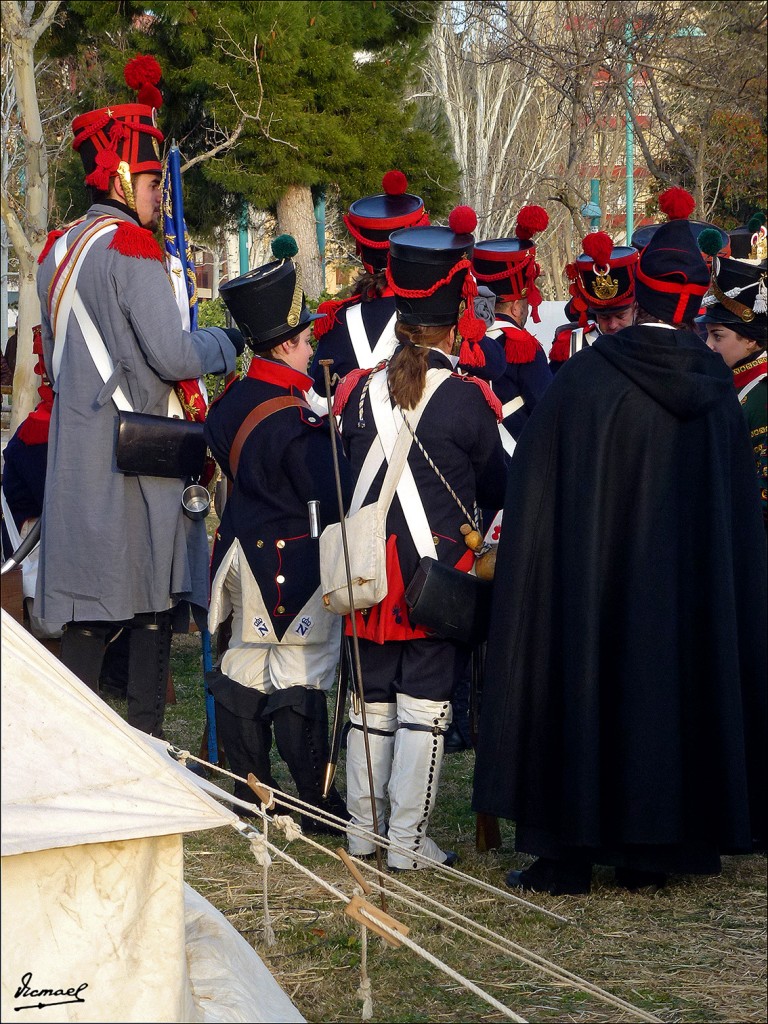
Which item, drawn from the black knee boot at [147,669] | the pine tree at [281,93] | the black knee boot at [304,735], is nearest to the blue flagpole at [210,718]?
the black knee boot at [147,669]

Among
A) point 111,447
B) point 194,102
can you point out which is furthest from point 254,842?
point 194,102

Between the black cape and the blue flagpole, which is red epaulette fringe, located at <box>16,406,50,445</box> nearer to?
the blue flagpole

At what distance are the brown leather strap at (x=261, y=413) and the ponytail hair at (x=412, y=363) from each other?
474 millimetres

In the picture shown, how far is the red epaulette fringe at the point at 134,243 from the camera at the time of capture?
4.69 m

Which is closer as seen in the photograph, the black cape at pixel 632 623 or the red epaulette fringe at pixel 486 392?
the black cape at pixel 632 623

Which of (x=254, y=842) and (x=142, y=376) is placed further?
(x=142, y=376)

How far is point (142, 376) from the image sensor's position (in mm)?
4824

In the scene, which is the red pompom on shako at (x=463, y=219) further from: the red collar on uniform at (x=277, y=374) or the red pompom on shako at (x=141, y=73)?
the red pompom on shako at (x=141, y=73)

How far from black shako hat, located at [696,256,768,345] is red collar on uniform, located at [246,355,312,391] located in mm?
1400

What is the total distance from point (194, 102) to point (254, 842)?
11875 mm

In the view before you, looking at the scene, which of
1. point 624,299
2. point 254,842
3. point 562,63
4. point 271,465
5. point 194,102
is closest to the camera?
point 254,842

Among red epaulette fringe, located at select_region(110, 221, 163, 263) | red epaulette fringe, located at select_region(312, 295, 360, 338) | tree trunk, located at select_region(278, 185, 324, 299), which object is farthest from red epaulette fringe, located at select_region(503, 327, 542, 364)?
tree trunk, located at select_region(278, 185, 324, 299)

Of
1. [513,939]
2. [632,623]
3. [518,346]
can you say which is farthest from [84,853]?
[518,346]

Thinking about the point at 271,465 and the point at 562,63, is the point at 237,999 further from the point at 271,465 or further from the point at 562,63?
the point at 562,63
